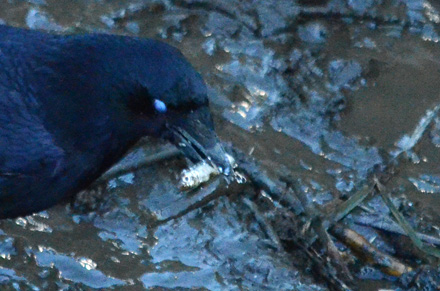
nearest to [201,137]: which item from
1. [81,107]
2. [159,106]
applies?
[159,106]

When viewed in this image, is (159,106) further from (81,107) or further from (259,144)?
(259,144)

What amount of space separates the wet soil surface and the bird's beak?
0.61m

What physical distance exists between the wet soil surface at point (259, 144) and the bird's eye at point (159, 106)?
0.83 m

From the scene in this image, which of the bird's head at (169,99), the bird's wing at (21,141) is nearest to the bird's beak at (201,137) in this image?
the bird's head at (169,99)

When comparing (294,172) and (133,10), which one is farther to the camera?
(133,10)

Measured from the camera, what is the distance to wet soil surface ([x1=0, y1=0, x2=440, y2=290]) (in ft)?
14.6

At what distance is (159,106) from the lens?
3.92m

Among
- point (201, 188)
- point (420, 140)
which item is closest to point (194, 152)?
point (201, 188)

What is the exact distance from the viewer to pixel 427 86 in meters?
5.22

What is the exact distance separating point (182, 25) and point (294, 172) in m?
1.19

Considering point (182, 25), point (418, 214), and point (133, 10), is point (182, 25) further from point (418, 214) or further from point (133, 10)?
point (418, 214)

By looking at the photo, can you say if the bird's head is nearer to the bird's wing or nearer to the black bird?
the black bird

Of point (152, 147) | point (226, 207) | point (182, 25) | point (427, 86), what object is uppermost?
point (182, 25)

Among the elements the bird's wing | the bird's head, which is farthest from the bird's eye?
the bird's wing
